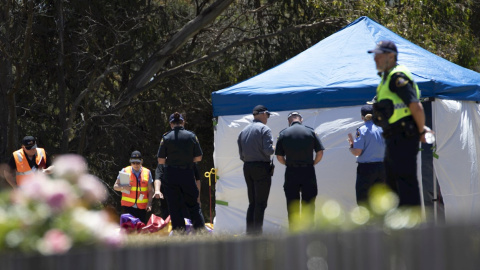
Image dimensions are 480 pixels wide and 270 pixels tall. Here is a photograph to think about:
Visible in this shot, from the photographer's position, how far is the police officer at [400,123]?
556cm

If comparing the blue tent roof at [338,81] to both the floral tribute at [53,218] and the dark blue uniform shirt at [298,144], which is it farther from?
the floral tribute at [53,218]

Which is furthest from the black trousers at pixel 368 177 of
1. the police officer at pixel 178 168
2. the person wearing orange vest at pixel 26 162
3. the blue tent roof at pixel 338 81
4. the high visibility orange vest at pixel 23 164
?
the high visibility orange vest at pixel 23 164


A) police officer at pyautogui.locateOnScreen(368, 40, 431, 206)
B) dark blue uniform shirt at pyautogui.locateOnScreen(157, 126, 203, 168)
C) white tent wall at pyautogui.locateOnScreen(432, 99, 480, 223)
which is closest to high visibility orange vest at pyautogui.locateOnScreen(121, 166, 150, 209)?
dark blue uniform shirt at pyautogui.locateOnScreen(157, 126, 203, 168)

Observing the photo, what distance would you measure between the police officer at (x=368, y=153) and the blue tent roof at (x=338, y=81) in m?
0.79

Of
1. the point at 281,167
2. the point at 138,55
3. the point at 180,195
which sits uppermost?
the point at 138,55

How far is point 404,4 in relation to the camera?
1677 cm

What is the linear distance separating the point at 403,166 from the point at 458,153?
4521 millimetres

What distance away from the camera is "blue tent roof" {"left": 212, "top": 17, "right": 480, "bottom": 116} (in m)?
9.48

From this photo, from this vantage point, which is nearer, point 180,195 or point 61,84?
point 180,195

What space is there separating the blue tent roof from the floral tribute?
6.84 meters

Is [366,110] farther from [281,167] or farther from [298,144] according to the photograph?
[281,167]

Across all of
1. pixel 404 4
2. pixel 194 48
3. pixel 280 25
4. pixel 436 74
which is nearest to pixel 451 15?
pixel 404 4

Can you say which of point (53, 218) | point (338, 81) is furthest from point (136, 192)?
point (53, 218)

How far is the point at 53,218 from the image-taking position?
9.09 ft
